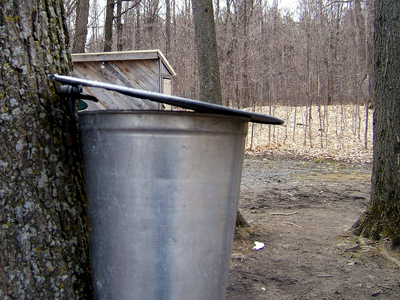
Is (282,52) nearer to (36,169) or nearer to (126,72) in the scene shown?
(126,72)

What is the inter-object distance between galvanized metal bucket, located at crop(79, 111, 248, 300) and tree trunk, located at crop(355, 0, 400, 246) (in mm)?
2240

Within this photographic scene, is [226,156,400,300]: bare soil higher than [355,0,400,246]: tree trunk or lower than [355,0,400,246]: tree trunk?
lower

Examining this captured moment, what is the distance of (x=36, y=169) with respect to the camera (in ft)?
4.19

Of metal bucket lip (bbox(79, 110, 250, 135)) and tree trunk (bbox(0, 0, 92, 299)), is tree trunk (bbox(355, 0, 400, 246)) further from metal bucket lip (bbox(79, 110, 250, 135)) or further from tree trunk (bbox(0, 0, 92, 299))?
tree trunk (bbox(0, 0, 92, 299))

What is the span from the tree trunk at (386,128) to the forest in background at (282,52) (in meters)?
7.37

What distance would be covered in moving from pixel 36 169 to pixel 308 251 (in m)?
2.56

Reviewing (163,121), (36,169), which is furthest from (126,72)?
(163,121)

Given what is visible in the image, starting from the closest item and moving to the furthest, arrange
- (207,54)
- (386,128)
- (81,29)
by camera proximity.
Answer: (386,128) < (207,54) < (81,29)

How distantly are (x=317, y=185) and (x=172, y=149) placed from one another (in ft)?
17.6

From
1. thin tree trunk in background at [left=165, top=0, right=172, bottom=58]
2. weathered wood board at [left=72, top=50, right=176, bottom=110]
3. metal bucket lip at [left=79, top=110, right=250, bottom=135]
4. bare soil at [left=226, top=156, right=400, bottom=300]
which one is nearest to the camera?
metal bucket lip at [left=79, top=110, right=250, bottom=135]

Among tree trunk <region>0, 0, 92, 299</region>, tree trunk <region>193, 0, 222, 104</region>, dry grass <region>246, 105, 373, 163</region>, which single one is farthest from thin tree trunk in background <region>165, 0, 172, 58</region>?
tree trunk <region>0, 0, 92, 299</region>

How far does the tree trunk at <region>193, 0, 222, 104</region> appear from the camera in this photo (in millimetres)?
3740

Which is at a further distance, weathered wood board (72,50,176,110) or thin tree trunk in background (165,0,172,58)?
thin tree trunk in background (165,0,172,58)

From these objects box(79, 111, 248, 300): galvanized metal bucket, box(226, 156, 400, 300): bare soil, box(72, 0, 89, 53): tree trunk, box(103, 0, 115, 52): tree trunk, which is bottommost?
box(226, 156, 400, 300): bare soil
